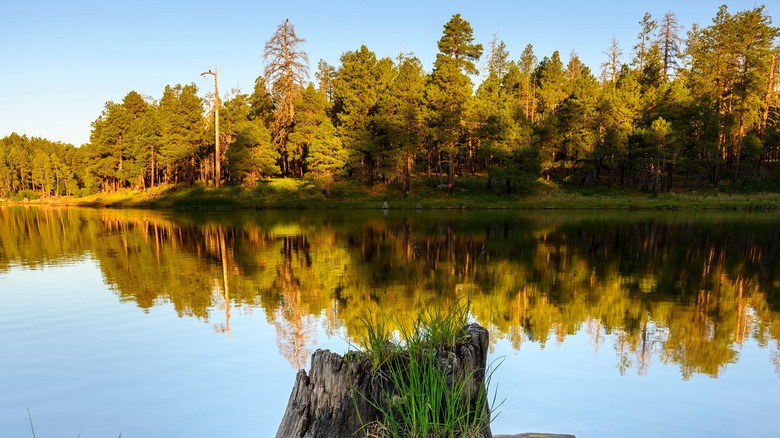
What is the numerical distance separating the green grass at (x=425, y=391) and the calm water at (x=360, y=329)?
136 centimetres

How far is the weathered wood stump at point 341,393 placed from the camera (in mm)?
4000

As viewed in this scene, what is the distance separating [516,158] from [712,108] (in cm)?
2398

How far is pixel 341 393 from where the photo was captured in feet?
13.2

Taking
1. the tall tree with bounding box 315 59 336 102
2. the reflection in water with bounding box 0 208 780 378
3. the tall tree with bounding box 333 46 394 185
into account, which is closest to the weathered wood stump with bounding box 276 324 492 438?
the reflection in water with bounding box 0 208 780 378

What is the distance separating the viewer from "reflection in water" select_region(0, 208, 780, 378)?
9641 millimetres

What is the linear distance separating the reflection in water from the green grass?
35.1 inches

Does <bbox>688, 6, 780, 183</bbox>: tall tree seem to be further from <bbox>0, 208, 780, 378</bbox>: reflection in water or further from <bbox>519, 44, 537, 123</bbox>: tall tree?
<bbox>0, 208, 780, 378</bbox>: reflection in water

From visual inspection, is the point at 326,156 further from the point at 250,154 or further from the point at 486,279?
the point at 486,279

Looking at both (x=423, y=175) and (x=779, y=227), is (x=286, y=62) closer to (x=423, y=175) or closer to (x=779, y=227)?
(x=423, y=175)

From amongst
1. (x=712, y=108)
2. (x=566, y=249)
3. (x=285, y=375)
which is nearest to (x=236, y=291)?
(x=285, y=375)

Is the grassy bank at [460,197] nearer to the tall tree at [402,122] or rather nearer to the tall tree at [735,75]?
the tall tree at [402,122]

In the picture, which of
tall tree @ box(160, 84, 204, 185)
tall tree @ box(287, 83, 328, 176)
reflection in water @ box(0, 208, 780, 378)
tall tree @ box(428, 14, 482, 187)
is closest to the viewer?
reflection in water @ box(0, 208, 780, 378)

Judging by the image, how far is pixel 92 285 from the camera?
1451cm

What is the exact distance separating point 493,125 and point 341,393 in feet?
160
